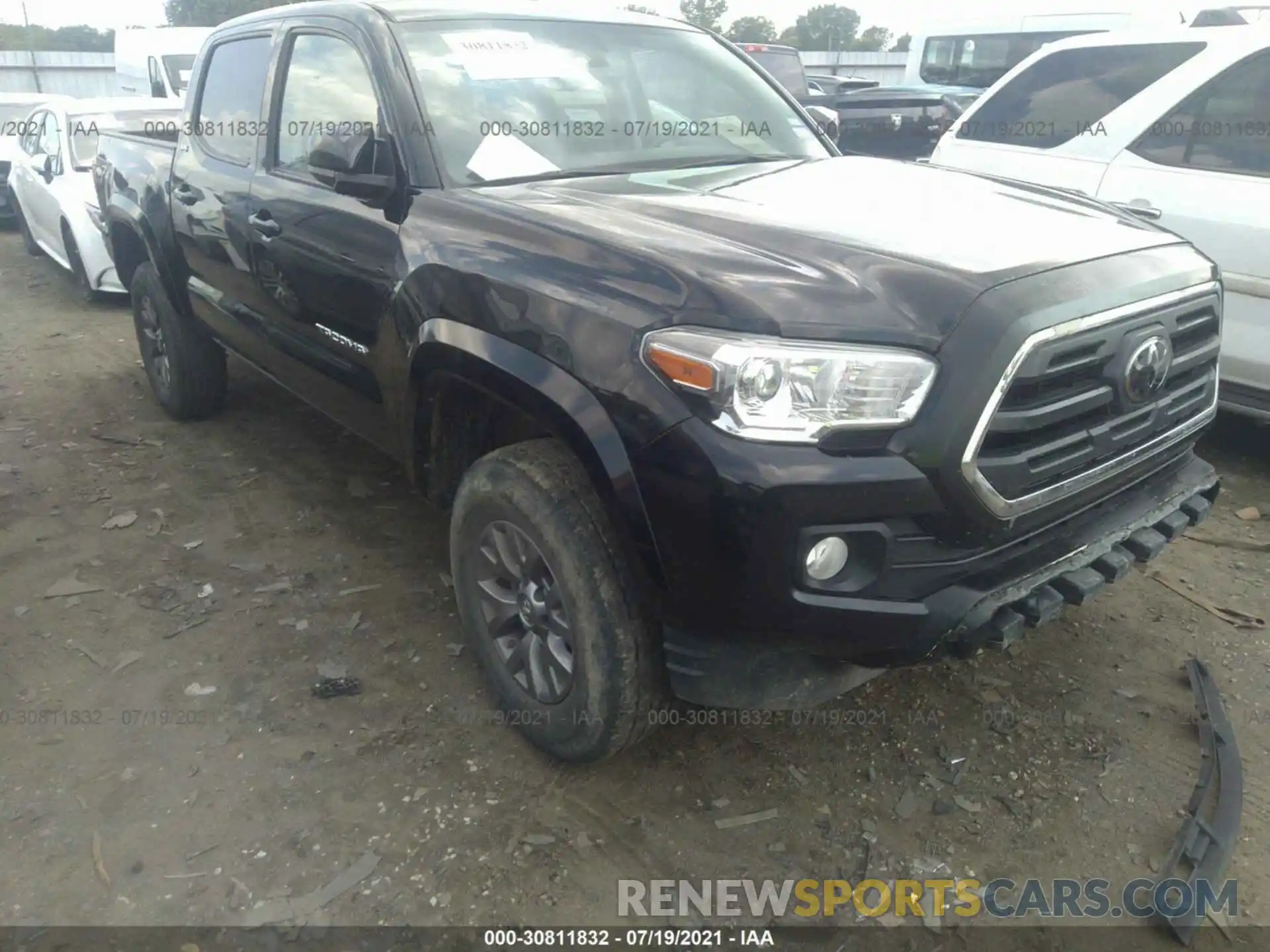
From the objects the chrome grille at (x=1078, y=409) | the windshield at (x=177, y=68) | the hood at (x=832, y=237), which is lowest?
the chrome grille at (x=1078, y=409)

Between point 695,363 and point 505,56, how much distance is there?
1627 mm

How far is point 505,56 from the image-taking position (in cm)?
301

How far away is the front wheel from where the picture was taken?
225cm

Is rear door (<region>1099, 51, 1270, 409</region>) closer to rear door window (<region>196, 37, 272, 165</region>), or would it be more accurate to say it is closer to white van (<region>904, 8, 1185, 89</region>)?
rear door window (<region>196, 37, 272, 165</region>)

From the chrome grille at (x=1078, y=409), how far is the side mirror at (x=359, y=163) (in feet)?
5.90

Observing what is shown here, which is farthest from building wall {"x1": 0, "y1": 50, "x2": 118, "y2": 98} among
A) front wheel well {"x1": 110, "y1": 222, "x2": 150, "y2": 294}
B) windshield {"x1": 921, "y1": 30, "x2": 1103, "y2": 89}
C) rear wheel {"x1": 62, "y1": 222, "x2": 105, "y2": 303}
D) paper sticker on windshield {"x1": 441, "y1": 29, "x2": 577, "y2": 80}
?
paper sticker on windshield {"x1": 441, "y1": 29, "x2": 577, "y2": 80}

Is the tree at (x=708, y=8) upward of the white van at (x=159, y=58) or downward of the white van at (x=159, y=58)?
upward

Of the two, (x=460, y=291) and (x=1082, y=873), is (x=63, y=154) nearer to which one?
(x=460, y=291)

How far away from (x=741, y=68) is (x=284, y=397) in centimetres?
333

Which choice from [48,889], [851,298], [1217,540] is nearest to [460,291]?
[851,298]

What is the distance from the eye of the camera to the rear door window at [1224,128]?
3.97 metres

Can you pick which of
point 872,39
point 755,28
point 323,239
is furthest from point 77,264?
point 872,39

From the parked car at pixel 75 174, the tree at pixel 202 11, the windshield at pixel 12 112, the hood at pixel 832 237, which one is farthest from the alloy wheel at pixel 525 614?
the tree at pixel 202 11

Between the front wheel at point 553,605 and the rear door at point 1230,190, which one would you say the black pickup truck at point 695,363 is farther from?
the rear door at point 1230,190
